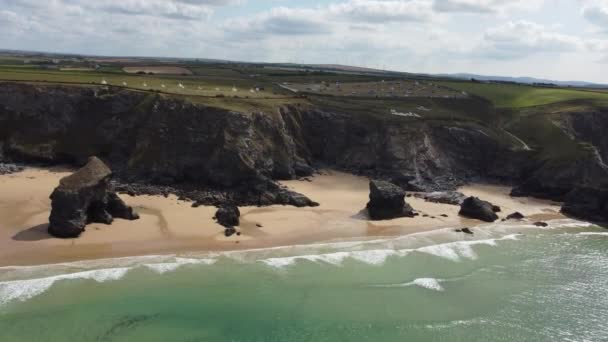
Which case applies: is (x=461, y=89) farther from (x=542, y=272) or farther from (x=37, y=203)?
(x=37, y=203)

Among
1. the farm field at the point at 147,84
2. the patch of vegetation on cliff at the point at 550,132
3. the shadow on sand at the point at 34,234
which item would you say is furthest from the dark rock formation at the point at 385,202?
the farm field at the point at 147,84

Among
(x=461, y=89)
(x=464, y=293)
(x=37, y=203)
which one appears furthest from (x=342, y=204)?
(x=461, y=89)

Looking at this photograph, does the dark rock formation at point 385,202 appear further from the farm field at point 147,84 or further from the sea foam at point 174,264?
the farm field at point 147,84

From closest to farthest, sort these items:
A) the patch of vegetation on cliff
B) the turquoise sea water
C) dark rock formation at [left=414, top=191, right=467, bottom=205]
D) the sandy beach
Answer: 1. the turquoise sea water
2. the sandy beach
3. dark rock formation at [left=414, top=191, right=467, bottom=205]
4. the patch of vegetation on cliff

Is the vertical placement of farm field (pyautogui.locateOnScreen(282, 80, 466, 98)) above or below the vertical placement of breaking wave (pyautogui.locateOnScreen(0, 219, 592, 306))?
above

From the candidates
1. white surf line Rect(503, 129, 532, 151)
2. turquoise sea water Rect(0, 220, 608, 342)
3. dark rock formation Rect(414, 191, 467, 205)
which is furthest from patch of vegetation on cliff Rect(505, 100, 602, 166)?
turquoise sea water Rect(0, 220, 608, 342)

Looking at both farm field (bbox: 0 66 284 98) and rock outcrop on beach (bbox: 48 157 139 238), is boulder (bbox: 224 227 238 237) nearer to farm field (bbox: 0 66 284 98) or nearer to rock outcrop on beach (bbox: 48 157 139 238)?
rock outcrop on beach (bbox: 48 157 139 238)
